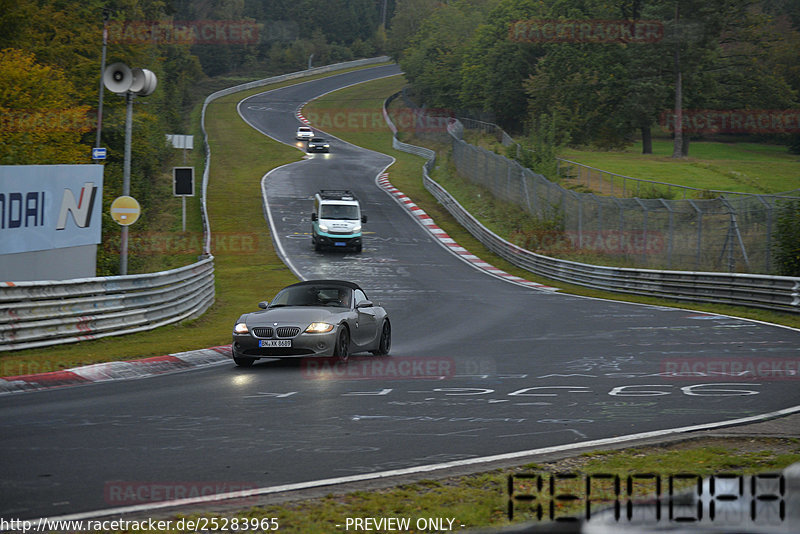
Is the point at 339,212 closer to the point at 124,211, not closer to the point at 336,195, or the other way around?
the point at 336,195

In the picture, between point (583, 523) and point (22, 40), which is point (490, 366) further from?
point (22, 40)

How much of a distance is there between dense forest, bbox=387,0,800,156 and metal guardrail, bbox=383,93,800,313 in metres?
28.0

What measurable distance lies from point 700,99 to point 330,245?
4490 centimetres

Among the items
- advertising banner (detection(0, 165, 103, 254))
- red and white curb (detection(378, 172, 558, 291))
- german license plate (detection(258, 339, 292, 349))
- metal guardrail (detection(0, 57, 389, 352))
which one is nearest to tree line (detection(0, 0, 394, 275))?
→ advertising banner (detection(0, 165, 103, 254))

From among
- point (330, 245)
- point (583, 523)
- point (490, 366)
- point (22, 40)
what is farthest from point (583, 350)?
point (22, 40)

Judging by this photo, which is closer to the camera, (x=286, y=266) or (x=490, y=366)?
(x=490, y=366)

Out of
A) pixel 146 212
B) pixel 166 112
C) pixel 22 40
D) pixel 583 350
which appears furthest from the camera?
pixel 166 112

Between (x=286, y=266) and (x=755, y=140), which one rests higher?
(x=755, y=140)

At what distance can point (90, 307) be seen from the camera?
16719 mm

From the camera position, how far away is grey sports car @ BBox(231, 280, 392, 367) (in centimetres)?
1429

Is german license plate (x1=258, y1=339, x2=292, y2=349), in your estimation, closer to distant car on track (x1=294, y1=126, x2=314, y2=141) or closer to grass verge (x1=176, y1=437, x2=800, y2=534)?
grass verge (x1=176, y1=437, x2=800, y2=534)

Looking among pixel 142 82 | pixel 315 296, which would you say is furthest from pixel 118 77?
pixel 315 296

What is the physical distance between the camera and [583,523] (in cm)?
255

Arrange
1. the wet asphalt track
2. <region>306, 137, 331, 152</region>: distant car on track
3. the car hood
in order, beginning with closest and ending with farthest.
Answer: the wet asphalt track, the car hood, <region>306, 137, 331, 152</region>: distant car on track
